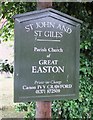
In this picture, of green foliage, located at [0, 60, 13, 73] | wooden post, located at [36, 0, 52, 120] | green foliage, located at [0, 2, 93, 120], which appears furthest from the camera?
green foliage, located at [0, 60, 13, 73]

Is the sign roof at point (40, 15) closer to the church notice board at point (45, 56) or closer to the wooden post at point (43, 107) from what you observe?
the church notice board at point (45, 56)

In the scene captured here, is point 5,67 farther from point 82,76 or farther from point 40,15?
point 40,15

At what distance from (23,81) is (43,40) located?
41 centimetres

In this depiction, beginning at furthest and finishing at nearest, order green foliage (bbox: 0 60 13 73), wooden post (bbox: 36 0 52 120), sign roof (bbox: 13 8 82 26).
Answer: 1. green foliage (bbox: 0 60 13 73)
2. wooden post (bbox: 36 0 52 120)
3. sign roof (bbox: 13 8 82 26)

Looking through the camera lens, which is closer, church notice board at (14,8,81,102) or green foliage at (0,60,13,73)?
church notice board at (14,8,81,102)

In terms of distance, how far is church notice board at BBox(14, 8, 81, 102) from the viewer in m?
2.89

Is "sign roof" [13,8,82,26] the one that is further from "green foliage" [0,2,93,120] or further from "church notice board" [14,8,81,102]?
"green foliage" [0,2,93,120]

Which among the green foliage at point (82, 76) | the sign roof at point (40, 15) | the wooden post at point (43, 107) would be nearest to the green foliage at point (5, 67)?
the green foliage at point (82, 76)

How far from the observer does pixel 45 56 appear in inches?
116

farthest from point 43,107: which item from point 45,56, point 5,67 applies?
point 5,67

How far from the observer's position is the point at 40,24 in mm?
2924

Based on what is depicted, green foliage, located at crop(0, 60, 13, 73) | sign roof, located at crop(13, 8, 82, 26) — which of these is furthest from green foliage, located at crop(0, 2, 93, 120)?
sign roof, located at crop(13, 8, 82, 26)

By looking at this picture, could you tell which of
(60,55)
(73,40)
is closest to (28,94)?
(60,55)

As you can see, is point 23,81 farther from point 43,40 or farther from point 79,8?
point 79,8
